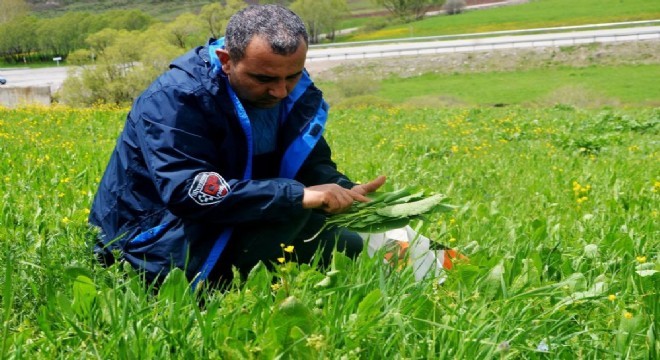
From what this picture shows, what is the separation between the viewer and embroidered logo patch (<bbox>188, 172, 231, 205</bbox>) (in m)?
3.06

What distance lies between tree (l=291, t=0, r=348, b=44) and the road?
1810 centimetres

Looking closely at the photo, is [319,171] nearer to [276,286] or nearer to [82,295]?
[276,286]

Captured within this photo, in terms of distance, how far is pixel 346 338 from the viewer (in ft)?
7.50

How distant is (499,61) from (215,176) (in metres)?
47.9

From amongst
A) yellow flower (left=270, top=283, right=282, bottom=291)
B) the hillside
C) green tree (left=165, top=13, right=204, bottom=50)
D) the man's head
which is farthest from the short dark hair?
the hillside

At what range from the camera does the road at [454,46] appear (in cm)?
5144

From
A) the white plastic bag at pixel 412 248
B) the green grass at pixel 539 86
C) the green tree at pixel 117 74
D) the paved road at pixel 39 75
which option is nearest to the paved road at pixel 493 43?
the green grass at pixel 539 86

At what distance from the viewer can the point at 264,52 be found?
3.15 metres

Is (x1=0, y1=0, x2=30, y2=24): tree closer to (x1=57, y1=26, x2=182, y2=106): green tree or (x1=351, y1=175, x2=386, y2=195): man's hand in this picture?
(x1=57, y1=26, x2=182, y2=106): green tree

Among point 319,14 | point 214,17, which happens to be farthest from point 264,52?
point 319,14

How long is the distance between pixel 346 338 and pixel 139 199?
55.1 inches

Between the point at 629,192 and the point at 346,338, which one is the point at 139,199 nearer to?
the point at 346,338

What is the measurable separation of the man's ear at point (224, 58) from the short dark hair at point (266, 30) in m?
0.03

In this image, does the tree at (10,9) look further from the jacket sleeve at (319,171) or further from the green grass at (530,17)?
the jacket sleeve at (319,171)
